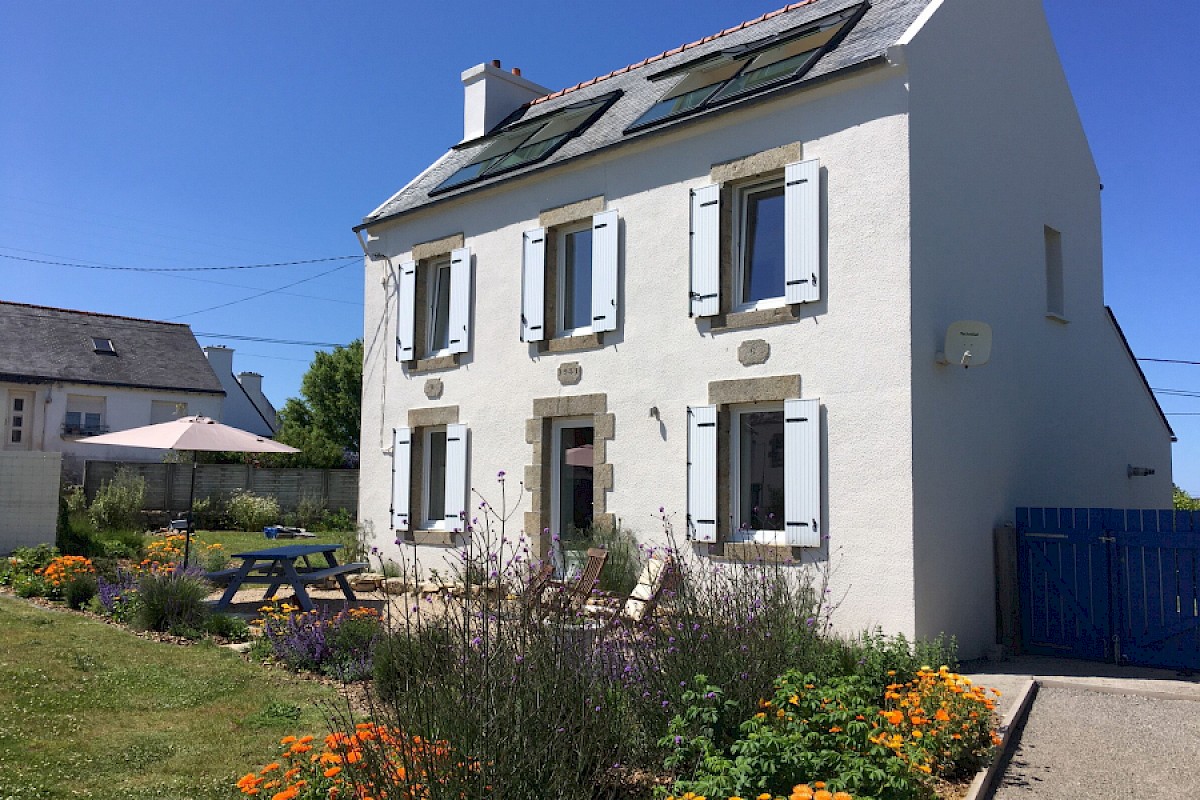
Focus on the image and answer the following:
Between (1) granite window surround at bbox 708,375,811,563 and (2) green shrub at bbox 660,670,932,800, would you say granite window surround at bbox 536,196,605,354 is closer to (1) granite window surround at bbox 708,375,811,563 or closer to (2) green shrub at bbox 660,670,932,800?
(1) granite window surround at bbox 708,375,811,563

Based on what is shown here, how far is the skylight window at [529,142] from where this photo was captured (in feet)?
36.6

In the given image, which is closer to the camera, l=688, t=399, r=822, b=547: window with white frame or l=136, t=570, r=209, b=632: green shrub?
l=688, t=399, r=822, b=547: window with white frame

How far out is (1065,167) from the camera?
1040cm

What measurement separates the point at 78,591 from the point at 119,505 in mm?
8738

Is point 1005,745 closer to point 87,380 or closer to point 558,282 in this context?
point 558,282

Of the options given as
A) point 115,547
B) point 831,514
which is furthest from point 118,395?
point 831,514

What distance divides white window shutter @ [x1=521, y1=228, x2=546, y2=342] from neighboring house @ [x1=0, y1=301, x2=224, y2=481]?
1577cm

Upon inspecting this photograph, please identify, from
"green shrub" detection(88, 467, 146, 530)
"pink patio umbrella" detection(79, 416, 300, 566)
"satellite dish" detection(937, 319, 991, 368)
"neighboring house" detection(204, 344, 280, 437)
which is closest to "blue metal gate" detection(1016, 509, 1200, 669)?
"satellite dish" detection(937, 319, 991, 368)

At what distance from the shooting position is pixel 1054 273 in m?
10.2

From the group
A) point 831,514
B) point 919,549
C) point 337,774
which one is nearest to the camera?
point 337,774

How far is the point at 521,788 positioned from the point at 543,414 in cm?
710

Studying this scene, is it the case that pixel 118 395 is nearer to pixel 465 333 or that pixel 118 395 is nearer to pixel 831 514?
pixel 465 333

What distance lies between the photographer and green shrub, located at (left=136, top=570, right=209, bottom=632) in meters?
8.34

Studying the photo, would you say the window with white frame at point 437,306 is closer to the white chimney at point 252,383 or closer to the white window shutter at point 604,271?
the white window shutter at point 604,271
